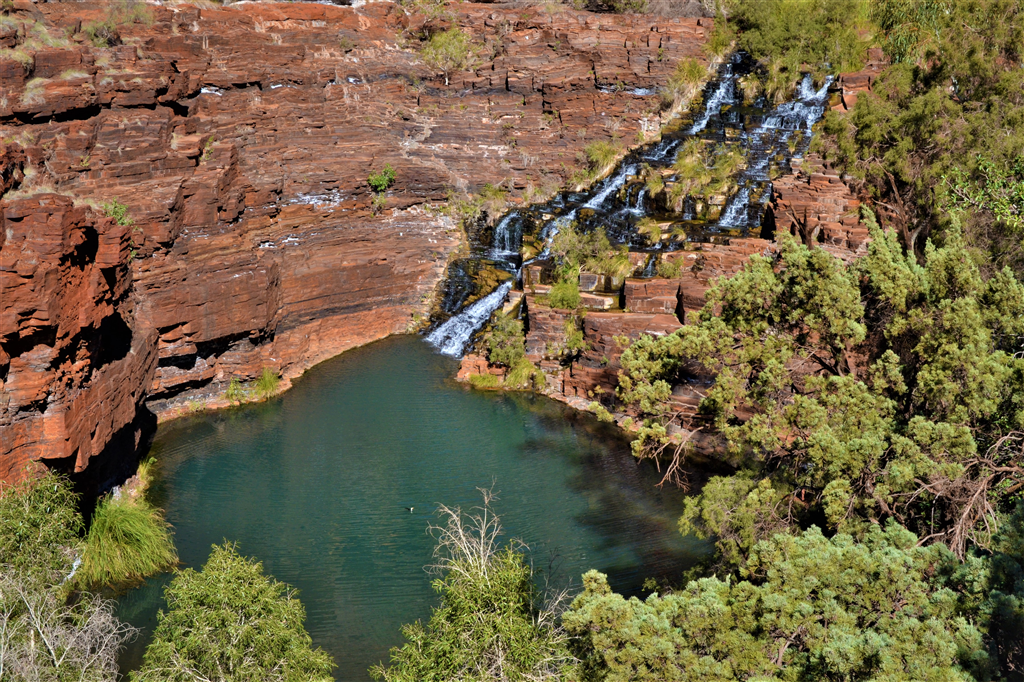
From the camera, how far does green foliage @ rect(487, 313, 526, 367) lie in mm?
34688

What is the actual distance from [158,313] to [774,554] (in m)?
24.1

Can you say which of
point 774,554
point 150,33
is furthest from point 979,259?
point 150,33

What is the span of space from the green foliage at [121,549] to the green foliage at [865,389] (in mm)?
13178

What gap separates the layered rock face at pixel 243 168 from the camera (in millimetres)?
24562

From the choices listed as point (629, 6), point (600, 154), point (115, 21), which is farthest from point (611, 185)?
point (115, 21)

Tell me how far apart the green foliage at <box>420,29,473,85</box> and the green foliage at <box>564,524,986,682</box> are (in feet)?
124

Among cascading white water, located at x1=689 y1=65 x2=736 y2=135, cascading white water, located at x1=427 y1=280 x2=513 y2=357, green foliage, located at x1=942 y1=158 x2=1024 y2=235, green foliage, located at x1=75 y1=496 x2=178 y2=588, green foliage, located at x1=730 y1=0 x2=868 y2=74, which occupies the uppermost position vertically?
green foliage, located at x1=730 y1=0 x2=868 y2=74

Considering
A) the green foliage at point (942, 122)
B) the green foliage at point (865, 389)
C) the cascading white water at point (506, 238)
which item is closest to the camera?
the green foliage at point (865, 389)

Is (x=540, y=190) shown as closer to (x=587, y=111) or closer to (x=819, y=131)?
(x=587, y=111)

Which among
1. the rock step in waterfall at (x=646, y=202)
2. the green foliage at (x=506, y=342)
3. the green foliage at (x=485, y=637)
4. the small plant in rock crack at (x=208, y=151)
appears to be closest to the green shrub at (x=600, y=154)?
the rock step in waterfall at (x=646, y=202)

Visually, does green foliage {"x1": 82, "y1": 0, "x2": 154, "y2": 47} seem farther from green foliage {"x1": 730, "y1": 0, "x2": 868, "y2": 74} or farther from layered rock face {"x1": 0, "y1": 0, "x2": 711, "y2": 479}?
green foliage {"x1": 730, "y1": 0, "x2": 868, "y2": 74}

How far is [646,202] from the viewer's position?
41.1m

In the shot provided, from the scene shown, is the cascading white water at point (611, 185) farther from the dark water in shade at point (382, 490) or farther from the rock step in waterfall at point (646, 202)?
the dark water in shade at point (382, 490)

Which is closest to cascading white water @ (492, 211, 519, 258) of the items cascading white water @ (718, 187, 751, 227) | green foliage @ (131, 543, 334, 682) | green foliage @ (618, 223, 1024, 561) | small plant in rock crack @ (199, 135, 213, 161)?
cascading white water @ (718, 187, 751, 227)
